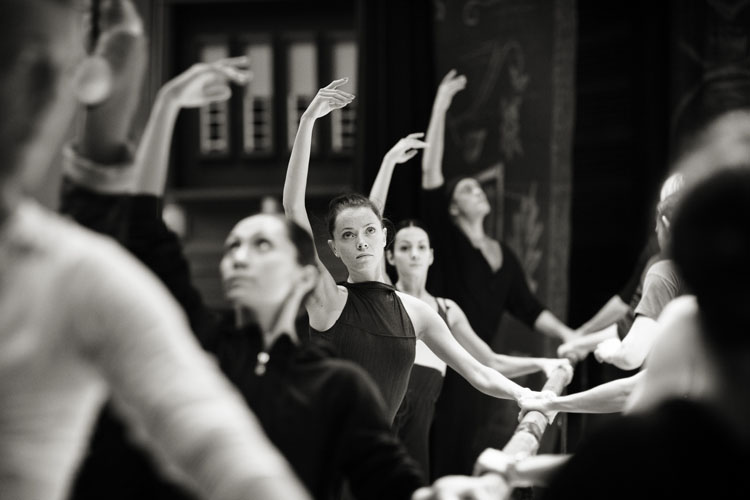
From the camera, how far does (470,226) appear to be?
15.4ft

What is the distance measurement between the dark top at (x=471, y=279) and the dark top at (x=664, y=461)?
3.01 metres

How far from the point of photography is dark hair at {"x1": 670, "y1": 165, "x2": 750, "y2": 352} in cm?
128

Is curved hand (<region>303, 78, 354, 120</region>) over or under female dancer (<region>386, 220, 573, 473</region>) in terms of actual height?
over

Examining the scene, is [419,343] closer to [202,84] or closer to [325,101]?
[325,101]

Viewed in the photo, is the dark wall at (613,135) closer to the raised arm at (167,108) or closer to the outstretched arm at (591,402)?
the outstretched arm at (591,402)

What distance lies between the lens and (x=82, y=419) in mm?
1306

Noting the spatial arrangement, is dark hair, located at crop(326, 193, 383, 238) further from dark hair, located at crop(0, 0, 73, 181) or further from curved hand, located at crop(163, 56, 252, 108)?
dark hair, located at crop(0, 0, 73, 181)

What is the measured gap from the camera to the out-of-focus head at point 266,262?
1.77 meters

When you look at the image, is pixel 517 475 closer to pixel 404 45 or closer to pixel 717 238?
pixel 717 238

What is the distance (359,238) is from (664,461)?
1.67 metres

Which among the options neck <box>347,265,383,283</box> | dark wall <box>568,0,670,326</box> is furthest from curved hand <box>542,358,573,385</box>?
dark wall <box>568,0,670,326</box>

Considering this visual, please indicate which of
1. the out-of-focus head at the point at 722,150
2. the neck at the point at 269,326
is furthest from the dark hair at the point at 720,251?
the neck at the point at 269,326

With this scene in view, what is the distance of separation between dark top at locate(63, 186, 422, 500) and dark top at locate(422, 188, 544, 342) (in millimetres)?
2570

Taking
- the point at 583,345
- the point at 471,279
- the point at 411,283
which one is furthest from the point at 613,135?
the point at 411,283
